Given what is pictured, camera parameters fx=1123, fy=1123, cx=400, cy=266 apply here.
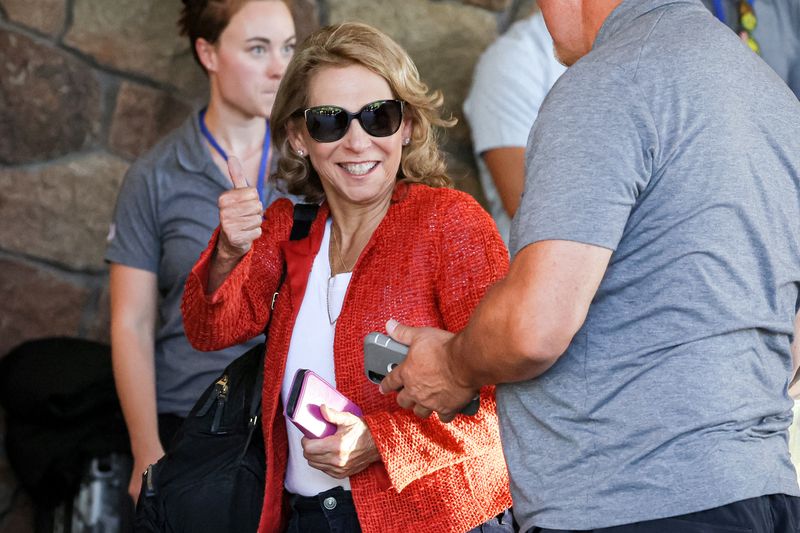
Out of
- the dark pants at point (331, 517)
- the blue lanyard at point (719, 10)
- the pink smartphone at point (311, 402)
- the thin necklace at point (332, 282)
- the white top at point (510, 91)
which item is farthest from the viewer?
the white top at point (510, 91)

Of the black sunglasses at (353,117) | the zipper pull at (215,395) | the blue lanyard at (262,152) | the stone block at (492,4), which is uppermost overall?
the black sunglasses at (353,117)

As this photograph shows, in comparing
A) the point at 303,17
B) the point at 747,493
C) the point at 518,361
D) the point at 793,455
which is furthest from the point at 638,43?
the point at 303,17

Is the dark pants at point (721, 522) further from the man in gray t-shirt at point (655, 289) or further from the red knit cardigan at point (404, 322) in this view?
the red knit cardigan at point (404, 322)

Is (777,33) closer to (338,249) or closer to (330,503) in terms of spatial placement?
(338,249)

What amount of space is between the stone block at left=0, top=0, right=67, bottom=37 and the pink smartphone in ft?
6.47

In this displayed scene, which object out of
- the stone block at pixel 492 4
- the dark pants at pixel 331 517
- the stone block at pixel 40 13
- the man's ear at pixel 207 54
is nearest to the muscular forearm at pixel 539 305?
the dark pants at pixel 331 517

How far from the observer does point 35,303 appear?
3.37m

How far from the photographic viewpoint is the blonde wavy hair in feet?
7.04

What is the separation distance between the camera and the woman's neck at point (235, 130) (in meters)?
3.04

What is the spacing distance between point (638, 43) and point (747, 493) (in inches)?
23.3

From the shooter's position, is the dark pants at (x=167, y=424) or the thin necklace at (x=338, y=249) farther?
the dark pants at (x=167, y=424)

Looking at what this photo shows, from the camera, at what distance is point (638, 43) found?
147 centimetres

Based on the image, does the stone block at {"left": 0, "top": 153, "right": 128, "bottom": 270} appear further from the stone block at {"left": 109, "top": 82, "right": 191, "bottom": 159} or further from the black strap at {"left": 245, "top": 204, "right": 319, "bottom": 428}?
the black strap at {"left": 245, "top": 204, "right": 319, "bottom": 428}

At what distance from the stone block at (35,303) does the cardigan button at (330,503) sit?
169 centimetres
